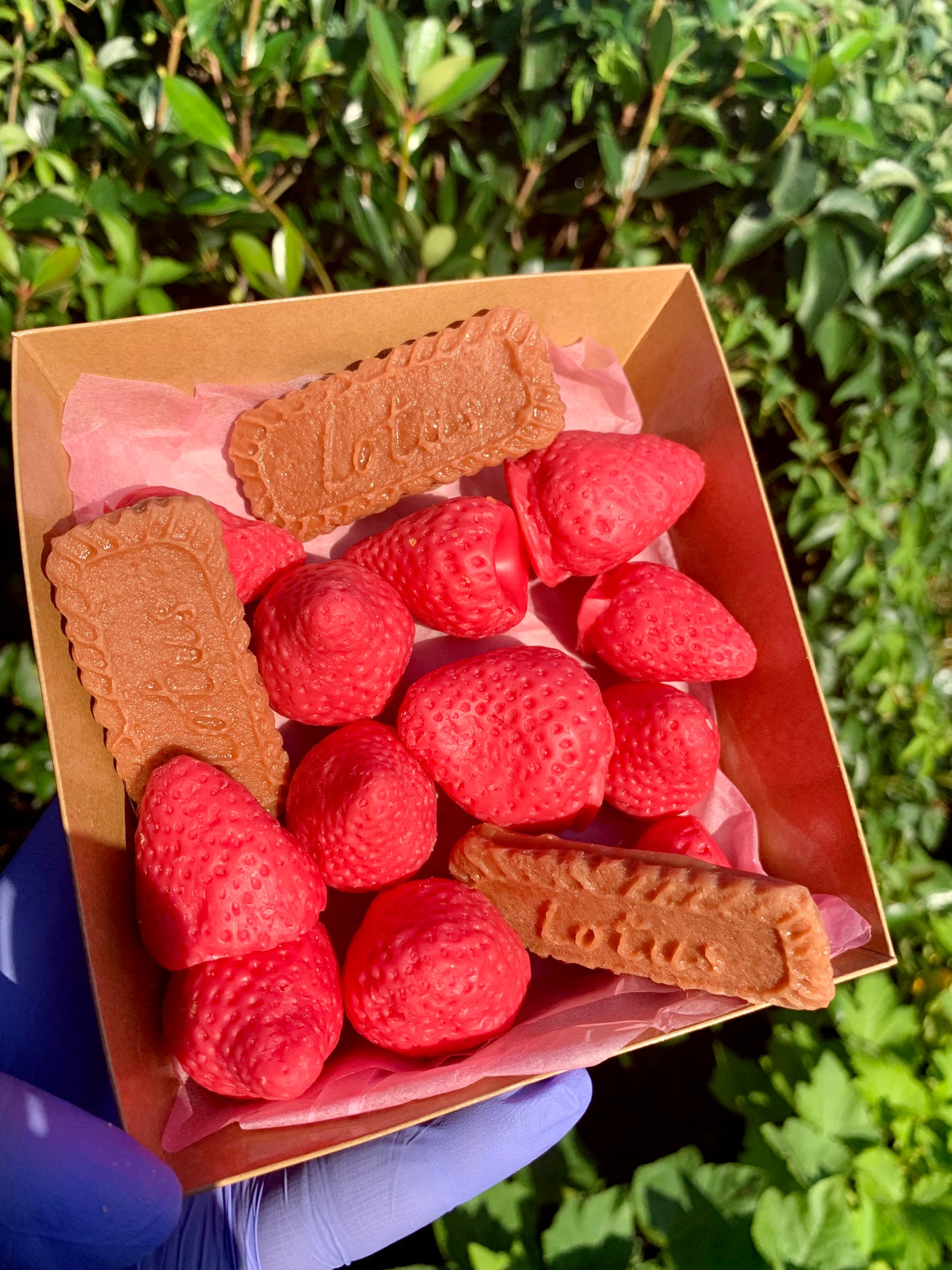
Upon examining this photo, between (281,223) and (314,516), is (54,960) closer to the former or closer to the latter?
(314,516)

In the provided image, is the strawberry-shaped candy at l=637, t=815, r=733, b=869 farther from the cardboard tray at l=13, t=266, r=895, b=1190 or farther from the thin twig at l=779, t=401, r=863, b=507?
the thin twig at l=779, t=401, r=863, b=507

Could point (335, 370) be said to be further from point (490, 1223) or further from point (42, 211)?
point (490, 1223)

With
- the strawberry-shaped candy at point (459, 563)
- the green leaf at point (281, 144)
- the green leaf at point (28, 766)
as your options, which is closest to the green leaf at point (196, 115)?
the green leaf at point (281, 144)

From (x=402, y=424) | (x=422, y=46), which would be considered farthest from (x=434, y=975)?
(x=422, y=46)

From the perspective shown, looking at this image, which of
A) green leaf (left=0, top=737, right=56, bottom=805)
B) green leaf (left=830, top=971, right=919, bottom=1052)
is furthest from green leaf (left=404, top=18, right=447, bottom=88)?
green leaf (left=830, top=971, right=919, bottom=1052)

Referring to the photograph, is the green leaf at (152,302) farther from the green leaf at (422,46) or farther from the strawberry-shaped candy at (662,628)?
the strawberry-shaped candy at (662,628)
